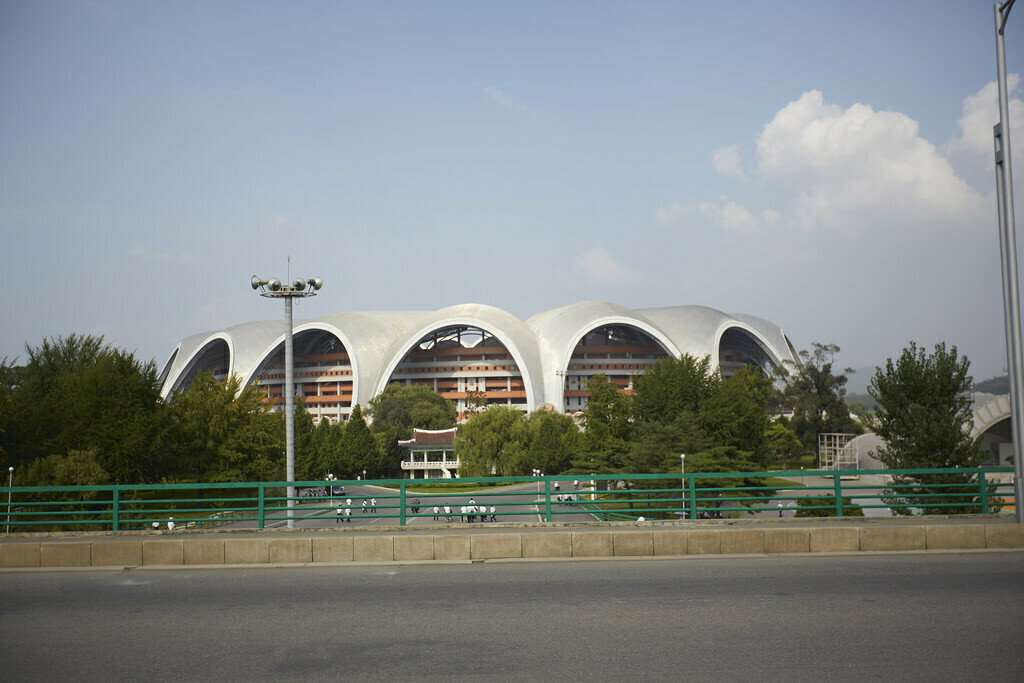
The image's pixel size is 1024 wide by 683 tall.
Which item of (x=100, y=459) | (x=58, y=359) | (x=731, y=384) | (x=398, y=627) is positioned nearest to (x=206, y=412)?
(x=100, y=459)

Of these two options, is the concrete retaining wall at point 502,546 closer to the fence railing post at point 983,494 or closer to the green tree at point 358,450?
the fence railing post at point 983,494

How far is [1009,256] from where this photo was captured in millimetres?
13047

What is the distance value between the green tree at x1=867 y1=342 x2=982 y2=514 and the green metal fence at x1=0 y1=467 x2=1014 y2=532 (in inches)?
28.9

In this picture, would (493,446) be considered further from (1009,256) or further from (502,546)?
(1009,256)

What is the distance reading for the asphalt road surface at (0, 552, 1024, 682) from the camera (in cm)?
684

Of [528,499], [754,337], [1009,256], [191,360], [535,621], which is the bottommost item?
[528,499]

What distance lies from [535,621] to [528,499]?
57.4 m

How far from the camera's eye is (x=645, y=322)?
12594 centimetres

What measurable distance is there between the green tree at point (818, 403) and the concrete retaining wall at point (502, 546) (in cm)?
7659

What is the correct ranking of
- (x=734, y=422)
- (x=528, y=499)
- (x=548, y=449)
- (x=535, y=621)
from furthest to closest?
(x=548, y=449), (x=528, y=499), (x=734, y=422), (x=535, y=621)

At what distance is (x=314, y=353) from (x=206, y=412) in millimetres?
98773

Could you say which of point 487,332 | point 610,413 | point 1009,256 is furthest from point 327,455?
point 1009,256

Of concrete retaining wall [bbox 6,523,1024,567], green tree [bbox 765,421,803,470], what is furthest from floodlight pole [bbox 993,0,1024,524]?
green tree [bbox 765,421,803,470]

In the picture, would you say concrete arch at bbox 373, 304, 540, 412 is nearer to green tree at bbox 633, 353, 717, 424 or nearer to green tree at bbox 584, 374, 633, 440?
green tree at bbox 584, 374, 633, 440
